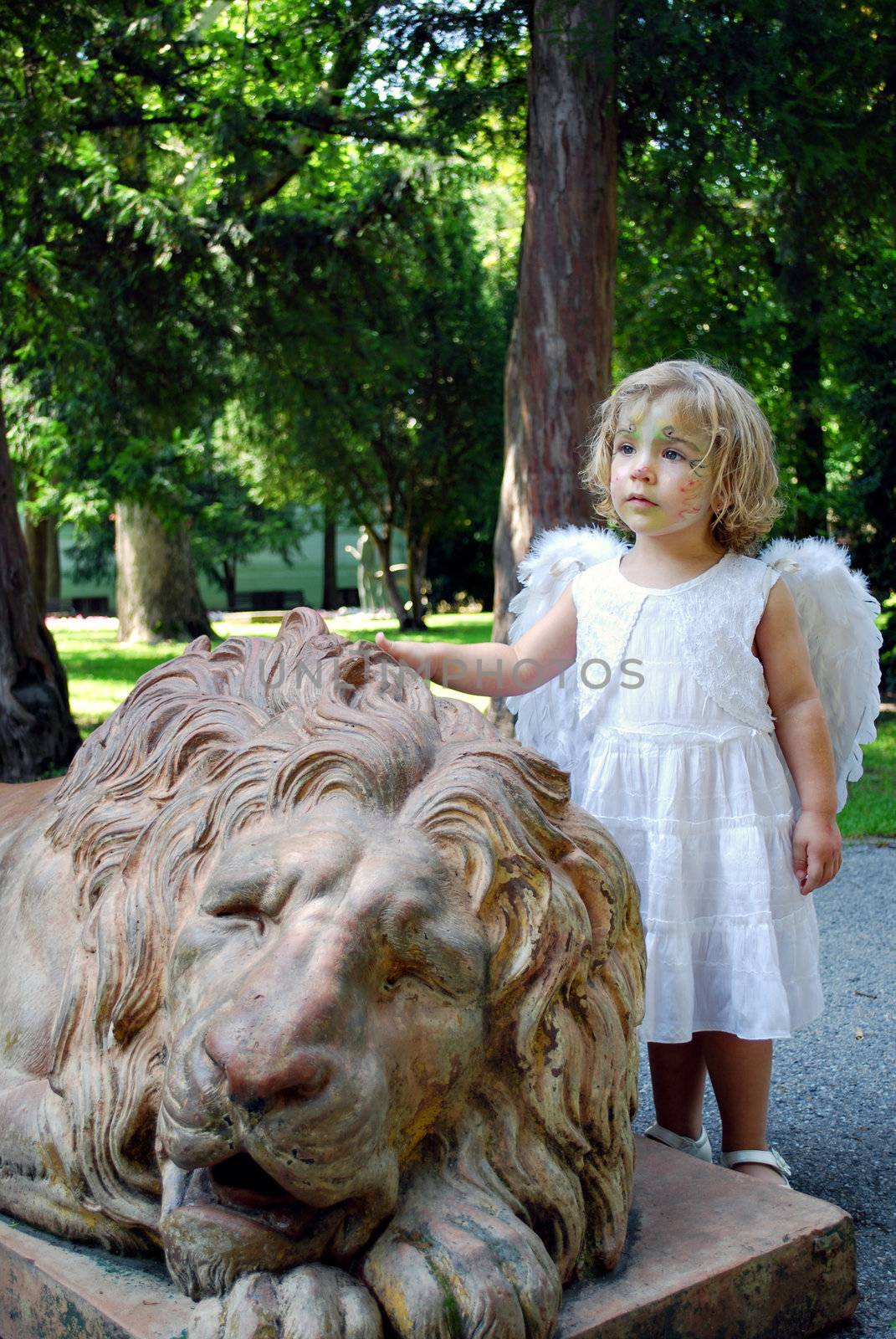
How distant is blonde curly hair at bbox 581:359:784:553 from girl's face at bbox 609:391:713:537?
0.06 feet

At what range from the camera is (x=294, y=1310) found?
5.24 ft

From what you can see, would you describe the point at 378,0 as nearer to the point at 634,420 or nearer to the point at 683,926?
the point at 634,420

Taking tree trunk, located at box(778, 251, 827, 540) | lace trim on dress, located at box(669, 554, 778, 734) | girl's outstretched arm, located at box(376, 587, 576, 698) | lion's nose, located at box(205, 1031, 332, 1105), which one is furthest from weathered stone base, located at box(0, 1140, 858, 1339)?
tree trunk, located at box(778, 251, 827, 540)

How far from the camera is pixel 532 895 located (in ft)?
6.06

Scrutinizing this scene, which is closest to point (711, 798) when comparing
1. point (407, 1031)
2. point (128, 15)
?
point (407, 1031)

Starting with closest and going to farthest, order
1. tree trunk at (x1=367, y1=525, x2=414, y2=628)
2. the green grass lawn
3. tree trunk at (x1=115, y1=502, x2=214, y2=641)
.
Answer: the green grass lawn
tree trunk at (x1=115, y1=502, x2=214, y2=641)
tree trunk at (x1=367, y1=525, x2=414, y2=628)

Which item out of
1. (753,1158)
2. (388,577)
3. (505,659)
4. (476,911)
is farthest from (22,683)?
(388,577)

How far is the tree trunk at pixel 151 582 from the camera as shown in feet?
61.7

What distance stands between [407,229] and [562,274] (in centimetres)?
463

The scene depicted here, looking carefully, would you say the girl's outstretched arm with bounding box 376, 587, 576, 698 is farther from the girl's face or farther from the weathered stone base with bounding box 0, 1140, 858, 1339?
the weathered stone base with bounding box 0, 1140, 858, 1339

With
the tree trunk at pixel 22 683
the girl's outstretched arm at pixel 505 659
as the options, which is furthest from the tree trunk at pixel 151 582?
the girl's outstretched arm at pixel 505 659

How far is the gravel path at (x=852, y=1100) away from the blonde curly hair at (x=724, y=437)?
55.9 inches

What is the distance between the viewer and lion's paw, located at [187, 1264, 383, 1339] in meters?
1.58

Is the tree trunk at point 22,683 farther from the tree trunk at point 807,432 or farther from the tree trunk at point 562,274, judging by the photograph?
the tree trunk at point 807,432
